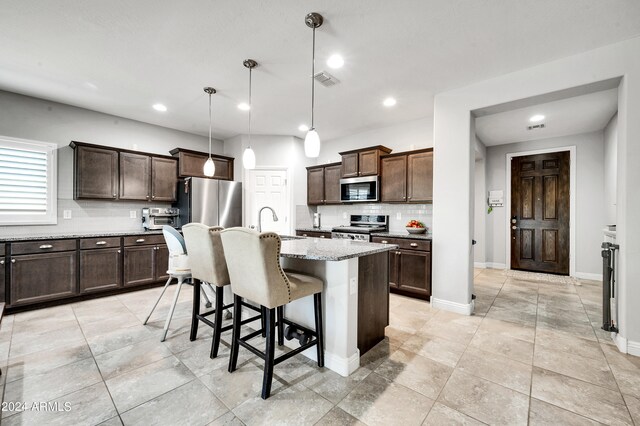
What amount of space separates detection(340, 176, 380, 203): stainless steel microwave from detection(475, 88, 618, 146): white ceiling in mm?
1816

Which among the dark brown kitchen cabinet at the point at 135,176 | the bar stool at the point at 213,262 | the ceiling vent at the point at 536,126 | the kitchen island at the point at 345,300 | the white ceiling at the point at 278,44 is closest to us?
the kitchen island at the point at 345,300

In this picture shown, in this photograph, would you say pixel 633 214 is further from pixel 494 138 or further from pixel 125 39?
pixel 125 39

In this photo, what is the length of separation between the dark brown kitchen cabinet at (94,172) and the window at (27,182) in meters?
0.26

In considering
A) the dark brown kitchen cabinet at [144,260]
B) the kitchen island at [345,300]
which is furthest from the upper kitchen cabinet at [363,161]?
the dark brown kitchen cabinet at [144,260]

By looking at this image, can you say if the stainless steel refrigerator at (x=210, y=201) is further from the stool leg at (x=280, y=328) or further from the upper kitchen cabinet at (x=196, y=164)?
the stool leg at (x=280, y=328)

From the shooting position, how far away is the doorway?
4.90 m

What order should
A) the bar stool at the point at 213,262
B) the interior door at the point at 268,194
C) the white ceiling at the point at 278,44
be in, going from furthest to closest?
the interior door at the point at 268,194, the bar stool at the point at 213,262, the white ceiling at the point at 278,44

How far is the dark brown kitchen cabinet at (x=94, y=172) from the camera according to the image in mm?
3734

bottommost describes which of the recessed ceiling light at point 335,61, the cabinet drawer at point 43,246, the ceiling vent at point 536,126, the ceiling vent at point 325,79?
the cabinet drawer at point 43,246

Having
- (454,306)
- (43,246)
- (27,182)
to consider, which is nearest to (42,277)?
(43,246)

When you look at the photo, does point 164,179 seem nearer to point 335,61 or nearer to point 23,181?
point 23,181

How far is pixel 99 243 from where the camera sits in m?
3.61

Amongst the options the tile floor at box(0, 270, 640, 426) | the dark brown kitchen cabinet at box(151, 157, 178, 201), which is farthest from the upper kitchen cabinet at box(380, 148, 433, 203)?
the dark brown kitchen cabinet at box(151, 157, 178, 201)

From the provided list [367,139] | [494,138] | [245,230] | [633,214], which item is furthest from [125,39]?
[494,138]
